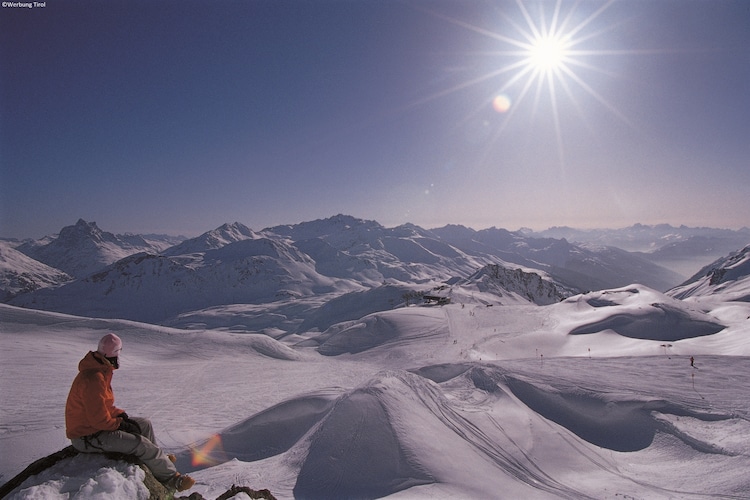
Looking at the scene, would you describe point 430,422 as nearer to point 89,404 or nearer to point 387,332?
point 89,404

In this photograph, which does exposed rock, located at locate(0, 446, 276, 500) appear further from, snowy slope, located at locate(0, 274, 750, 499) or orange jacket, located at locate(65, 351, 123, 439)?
orange jacket, located at locate(65, 351, 123, 439)

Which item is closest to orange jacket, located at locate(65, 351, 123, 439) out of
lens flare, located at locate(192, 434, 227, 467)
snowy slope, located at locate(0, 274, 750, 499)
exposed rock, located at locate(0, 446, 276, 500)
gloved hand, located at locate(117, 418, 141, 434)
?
exposed rock, located at locate(0, 446, 276, 500)

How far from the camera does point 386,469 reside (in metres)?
9.45

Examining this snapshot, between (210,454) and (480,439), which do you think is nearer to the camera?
(480,439)

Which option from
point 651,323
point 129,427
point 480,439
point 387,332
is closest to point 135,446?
point 129,427

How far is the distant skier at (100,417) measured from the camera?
5473mm

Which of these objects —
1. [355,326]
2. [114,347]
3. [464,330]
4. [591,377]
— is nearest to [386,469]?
[114,347]

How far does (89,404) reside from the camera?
5.48 metres

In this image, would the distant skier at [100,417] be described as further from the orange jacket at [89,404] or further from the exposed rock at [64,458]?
the exposed rock at [64,458]

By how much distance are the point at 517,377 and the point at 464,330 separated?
26.3 metres

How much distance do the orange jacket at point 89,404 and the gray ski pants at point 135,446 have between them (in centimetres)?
16

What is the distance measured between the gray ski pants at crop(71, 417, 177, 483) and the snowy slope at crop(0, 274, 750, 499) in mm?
326

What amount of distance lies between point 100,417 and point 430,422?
31.3ft

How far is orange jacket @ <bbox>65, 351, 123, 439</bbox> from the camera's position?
5.46m
